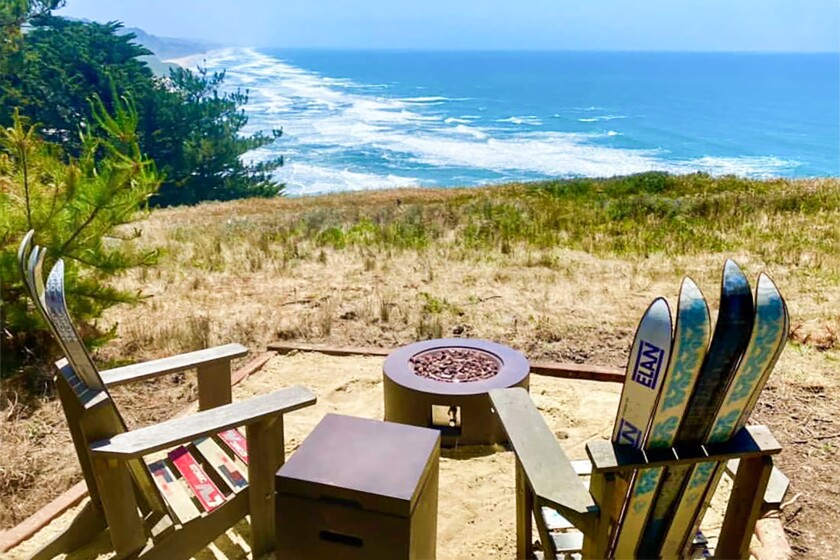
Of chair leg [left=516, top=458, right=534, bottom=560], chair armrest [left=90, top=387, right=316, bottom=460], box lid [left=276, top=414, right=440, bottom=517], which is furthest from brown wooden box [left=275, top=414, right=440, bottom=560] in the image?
chair leg [left=516, top=458, right=534, bottom=560]

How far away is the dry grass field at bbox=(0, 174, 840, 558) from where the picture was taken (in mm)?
4191

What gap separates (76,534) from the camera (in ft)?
9.09

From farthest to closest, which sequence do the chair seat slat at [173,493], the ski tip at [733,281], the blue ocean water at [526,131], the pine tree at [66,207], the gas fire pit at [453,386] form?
the blue ocean water at [526,131] < the pine tree at [66,207] < the gas fire pit at [453,386] < the chair seat slat at [173,493] < the ski tip at [733,281]

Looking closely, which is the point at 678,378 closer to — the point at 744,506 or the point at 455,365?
the point at 744,506

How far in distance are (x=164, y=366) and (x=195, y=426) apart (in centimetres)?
83

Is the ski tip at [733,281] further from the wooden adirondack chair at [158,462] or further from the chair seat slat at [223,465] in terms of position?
the chair seat slat at [223,465]

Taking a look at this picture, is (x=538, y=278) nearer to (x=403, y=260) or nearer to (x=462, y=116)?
(x=403, y=260)

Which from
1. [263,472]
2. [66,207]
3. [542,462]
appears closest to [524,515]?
[542,462]

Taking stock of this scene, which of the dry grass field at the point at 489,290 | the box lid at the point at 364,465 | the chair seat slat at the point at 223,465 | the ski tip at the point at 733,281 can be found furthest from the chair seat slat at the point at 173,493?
the ski tip at the point at 733,281

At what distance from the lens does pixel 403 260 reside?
349 inches

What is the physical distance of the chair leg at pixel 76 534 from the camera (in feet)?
9.01

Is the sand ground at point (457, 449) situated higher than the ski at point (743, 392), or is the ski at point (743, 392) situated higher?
the ski at point (743, 392)

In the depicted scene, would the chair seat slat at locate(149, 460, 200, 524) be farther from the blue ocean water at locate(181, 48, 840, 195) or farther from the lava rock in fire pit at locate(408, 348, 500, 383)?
the blue ocean water at locate(181, 48, 840, 195)

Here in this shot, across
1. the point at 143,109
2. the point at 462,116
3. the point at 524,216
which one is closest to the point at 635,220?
the point at 524,216
